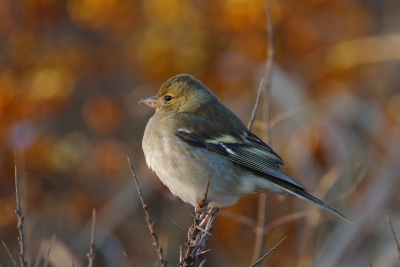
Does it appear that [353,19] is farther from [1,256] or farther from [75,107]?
[1,256]

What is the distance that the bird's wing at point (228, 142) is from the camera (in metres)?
4.68

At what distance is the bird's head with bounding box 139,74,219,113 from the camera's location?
5.13 meters

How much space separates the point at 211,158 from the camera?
184 inches

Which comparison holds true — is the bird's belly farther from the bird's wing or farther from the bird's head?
the bird's head

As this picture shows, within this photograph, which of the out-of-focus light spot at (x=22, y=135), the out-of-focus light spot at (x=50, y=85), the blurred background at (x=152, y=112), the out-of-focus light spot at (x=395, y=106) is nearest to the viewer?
the blurred background at (x=152, y=112)

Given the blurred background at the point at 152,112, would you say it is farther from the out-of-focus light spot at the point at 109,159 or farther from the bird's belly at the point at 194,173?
the bird's belly at the point at 194,173

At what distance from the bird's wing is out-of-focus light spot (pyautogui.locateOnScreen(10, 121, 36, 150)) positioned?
12.4ft

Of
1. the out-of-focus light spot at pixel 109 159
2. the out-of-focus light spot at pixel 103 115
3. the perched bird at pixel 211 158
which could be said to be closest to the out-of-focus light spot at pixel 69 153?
the out-of-focus light spot at pixel 109 159

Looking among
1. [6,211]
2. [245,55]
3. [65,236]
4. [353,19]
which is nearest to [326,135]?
[245,55]

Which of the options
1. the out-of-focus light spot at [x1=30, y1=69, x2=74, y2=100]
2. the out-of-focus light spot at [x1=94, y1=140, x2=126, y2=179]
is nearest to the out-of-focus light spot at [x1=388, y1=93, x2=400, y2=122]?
the out-of-focus light spot at [x1=94, y1=140, x2=126, y2=179]

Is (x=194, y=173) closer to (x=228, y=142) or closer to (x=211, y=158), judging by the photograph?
(x=211, y=158)

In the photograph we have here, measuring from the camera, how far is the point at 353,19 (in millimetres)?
10586

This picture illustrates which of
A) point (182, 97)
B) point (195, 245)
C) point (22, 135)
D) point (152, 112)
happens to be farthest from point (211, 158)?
A: point (152, 112)

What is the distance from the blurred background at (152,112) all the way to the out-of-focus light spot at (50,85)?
2 centimetres
